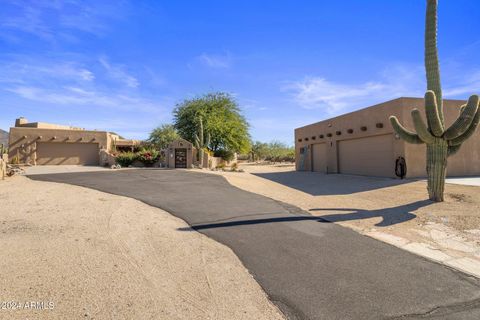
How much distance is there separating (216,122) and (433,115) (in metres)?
27.6

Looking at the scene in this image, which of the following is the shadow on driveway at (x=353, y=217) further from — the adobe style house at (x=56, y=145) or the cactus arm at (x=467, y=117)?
the adobe style house at (x=56, y=145)

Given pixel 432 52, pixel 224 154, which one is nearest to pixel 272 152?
pixel 224 154

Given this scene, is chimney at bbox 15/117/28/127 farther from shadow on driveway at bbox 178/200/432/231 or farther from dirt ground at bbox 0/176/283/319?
shadow on driveway at bbox 178/200/432/231

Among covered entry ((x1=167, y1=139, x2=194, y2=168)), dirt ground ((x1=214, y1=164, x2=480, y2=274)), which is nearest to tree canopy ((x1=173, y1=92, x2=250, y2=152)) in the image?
covered entry ((x1=167, y1=139, x2=194, y2=168))

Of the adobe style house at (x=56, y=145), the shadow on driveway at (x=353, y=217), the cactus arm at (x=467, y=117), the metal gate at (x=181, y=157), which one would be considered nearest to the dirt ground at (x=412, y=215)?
the shadow on driveway at (x=353, y=217)

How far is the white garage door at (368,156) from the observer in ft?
53.9

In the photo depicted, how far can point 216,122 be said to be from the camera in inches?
1387

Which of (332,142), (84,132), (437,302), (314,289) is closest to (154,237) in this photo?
(314,289)

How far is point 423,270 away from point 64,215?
7.92 meters

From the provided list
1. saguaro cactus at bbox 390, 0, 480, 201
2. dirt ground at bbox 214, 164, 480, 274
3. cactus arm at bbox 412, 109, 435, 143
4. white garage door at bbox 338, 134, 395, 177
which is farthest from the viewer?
white garage door at bbox 338, 134, 395, 177

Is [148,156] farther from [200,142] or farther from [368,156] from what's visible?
[368,156]

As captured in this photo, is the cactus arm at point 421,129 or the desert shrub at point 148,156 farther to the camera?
the desert shrub at point 148,156

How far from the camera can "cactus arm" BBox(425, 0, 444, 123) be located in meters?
9.79

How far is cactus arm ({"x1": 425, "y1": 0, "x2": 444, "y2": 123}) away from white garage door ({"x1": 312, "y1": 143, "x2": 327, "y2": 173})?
1336cm
